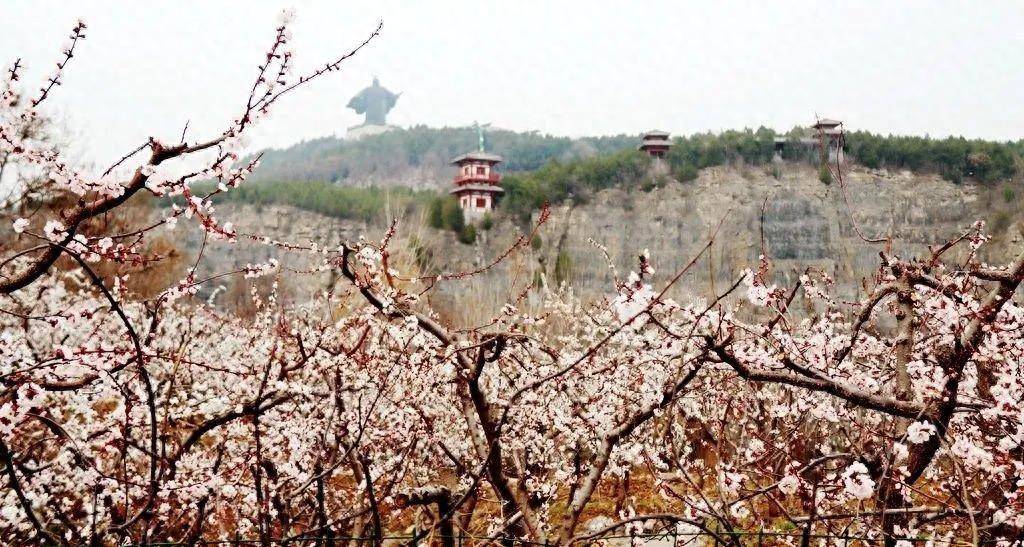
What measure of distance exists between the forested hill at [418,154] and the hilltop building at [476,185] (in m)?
42.8

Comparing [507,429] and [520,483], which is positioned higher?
[520,483]

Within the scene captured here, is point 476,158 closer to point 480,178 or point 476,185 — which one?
point 480,178

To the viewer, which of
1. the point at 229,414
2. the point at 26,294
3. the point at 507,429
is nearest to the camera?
the point at 229,414

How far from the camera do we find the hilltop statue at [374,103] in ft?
524

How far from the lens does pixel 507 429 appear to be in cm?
627

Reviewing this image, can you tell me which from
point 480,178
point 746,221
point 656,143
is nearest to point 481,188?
point 480,178

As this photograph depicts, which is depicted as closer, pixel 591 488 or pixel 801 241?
pixel 591 488

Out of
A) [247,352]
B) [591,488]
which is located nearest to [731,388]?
[247,352]

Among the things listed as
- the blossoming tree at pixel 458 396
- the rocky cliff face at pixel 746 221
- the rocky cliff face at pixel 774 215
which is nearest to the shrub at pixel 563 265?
the rocky cliff face at pixel 746 221

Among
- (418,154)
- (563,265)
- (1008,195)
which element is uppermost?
(418,154)

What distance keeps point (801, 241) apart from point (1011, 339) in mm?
47984

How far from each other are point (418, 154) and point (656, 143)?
55591 millimetres

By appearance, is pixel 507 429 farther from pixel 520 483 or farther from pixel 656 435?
pixel 656 435

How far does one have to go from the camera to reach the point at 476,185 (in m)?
54.2
